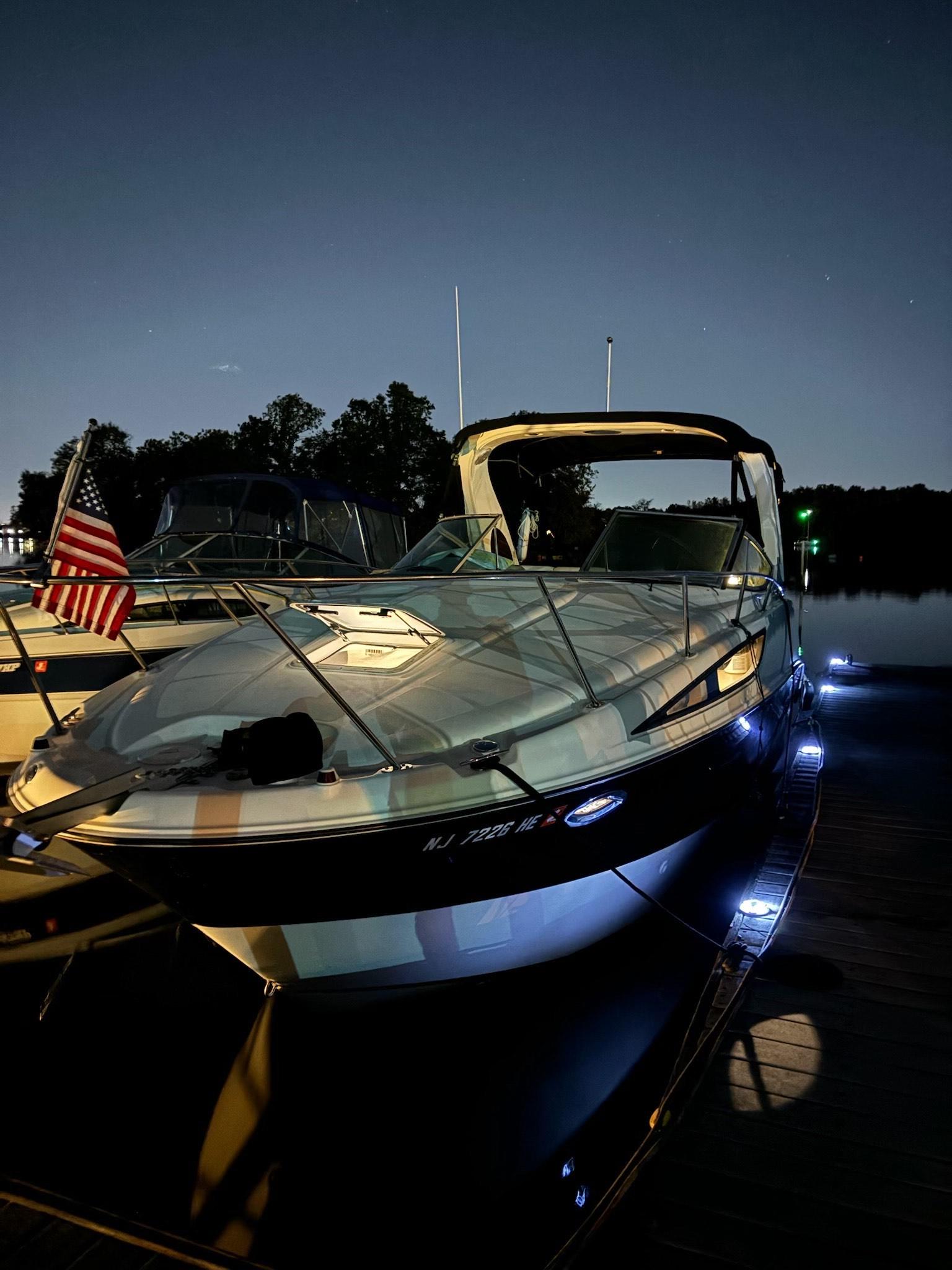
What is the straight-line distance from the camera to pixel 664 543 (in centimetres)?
490

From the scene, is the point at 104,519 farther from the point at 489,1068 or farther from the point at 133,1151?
Answer: the point at 489,1068

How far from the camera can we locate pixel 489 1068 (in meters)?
3.00

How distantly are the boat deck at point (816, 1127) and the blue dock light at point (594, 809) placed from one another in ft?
3.27

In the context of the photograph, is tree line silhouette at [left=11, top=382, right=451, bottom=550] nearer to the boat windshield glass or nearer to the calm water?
the calm water

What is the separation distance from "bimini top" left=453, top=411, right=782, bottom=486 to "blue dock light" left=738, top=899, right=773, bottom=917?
3.04m

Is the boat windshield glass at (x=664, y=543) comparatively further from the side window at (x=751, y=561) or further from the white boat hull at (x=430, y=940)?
the white boat hull at (x=430, y=940)

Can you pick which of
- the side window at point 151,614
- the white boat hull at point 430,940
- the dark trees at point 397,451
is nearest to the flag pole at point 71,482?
the white boat hull at point 430,940

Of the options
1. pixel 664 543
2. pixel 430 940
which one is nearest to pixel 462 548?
pixel 664 543

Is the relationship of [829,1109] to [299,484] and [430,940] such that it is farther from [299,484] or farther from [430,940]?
[299,484]

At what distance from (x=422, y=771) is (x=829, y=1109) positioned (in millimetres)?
1786

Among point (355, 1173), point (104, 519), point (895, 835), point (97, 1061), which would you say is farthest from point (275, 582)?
point (895, 835)

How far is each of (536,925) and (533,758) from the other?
717 millimetres

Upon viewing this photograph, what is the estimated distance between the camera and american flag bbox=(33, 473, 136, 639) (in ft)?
8.61

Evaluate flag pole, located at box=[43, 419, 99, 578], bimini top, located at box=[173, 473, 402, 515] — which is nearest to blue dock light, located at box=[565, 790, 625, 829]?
flag pole, located at box=[43, 419, 99, 578]
